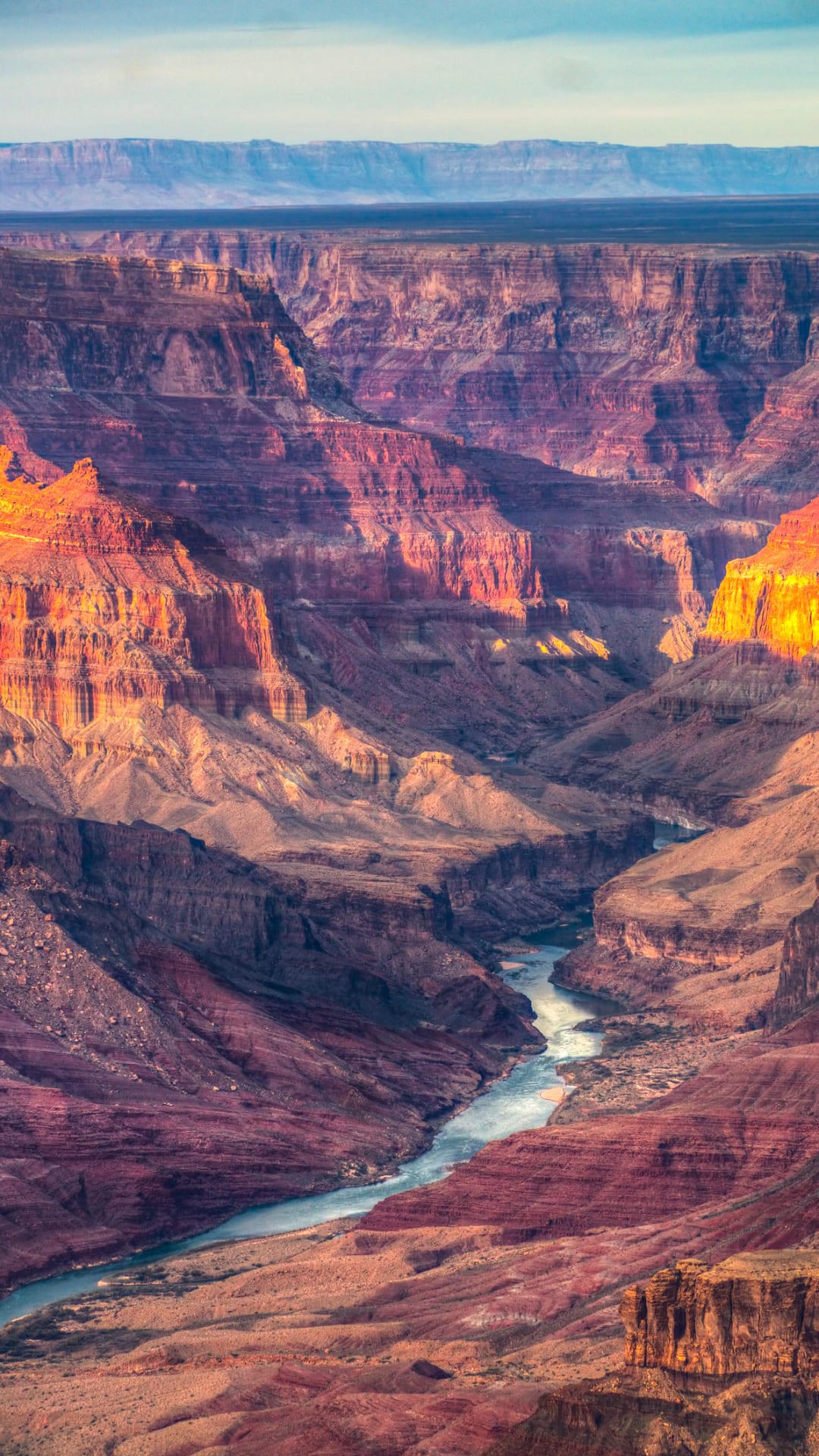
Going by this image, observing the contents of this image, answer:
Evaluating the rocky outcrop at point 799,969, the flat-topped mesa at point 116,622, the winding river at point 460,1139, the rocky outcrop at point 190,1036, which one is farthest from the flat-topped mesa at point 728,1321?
the flat-topped mesa at point 116,622

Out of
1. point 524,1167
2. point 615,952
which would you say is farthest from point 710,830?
point 524,1167

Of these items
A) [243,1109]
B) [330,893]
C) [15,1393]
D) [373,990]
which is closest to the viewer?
[15,1393]

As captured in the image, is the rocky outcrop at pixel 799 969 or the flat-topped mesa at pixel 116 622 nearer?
the rocky outcrop at pixel 799 969

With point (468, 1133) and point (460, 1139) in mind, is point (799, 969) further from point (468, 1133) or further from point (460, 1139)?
point (460, 1139)

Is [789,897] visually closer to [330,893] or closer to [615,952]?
[615,952]

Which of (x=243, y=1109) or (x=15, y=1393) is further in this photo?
(x=243, y=1109)

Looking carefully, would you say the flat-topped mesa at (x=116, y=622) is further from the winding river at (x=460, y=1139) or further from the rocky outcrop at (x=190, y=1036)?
the winding river at (x=460, y=1139)

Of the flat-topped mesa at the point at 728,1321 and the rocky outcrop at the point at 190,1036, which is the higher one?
the flat-topped mesa at the point at 728,1321
